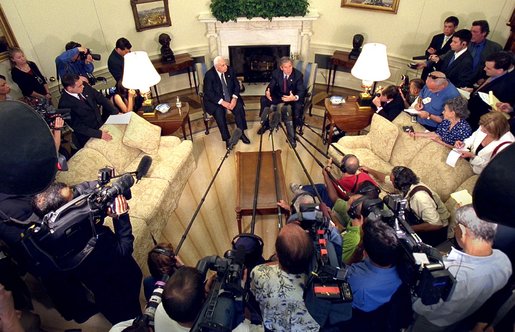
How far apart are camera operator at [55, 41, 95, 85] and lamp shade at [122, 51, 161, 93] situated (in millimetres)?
751

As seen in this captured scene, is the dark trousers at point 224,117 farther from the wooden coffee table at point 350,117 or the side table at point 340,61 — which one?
the side table at point 340,61

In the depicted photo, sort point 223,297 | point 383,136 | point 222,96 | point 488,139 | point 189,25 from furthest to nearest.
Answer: point 189,25 < point 222,96 < point 383,136 < point 488,139 < point 223,297

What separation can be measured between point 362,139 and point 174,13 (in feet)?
13.4

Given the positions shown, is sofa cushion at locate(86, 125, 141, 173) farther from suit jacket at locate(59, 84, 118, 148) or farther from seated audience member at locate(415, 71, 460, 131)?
seated audience member at locate(415, 71, 460, 131)

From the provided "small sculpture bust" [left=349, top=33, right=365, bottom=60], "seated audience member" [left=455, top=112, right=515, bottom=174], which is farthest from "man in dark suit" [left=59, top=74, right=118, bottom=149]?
"small sculpture bust" [left=349, top=33, right=365, bottom=60]

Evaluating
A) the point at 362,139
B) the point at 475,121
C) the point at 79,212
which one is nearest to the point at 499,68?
the point at 475,121

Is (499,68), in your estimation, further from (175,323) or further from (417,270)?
(175,323)

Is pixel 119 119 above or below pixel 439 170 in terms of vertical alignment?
above

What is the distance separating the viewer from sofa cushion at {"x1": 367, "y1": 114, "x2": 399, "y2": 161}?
365 centimetres

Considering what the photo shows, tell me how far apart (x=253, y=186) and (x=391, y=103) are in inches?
82.6

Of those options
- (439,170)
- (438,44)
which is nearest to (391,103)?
(439,170)

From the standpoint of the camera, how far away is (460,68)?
4020 mm

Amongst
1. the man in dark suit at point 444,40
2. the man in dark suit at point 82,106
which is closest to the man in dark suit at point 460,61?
the man in dark suit at point 444,40

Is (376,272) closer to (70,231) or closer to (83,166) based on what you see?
(70,231)
